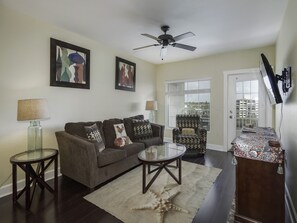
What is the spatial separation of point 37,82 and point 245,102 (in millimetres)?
4385

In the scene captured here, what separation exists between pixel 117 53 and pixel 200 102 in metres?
2.66

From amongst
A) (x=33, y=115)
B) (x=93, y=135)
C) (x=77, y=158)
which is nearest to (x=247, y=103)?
(x=93, y=135)

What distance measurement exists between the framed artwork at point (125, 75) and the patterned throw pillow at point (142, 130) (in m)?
1.01

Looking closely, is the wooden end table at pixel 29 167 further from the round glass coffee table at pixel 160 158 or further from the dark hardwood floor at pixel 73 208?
the round glass coffee table at pixel 160 158

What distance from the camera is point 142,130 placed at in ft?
12.2

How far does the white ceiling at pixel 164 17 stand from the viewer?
2176 mm

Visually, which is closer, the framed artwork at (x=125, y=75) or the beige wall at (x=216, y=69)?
the beige wall at (x=216, y=69)

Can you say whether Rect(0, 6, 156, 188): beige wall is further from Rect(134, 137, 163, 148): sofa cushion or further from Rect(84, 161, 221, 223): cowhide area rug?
Rect(84, 161, 221, 223): cowhide area rug

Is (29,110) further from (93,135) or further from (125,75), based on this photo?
(125,75)

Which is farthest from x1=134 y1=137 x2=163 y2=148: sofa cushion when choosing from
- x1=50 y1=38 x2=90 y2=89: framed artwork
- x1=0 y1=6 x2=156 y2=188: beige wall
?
x1=50 y1=38 x2=90 y2=89: framed artwork

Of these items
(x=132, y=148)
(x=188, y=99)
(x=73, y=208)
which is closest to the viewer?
(x=73, y=208)

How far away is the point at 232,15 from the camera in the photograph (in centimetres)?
243

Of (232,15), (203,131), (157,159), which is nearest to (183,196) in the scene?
(157,159)

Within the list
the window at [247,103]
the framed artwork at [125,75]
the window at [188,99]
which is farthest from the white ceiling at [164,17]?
the window at [188,99]
